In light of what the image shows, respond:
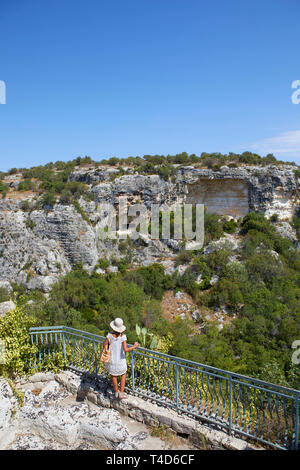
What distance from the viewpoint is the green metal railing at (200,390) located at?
382 centimetres

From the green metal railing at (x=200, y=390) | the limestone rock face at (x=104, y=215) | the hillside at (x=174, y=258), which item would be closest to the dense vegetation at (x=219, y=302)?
the hillside at (x=174, y=258)

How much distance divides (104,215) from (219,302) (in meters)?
10.4

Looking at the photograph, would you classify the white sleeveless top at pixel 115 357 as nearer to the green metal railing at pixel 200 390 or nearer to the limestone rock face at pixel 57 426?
the green metal railing at pixel 200 390

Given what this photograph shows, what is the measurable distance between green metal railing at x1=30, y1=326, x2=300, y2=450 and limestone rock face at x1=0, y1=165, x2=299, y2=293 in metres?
13.4

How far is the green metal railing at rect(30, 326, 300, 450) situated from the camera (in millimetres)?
3818

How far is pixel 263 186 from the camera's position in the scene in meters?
26.5

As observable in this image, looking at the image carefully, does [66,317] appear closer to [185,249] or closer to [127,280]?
[127,280]

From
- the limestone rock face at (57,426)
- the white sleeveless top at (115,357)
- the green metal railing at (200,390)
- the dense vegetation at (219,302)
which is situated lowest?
the dense vegetation at (219,302)

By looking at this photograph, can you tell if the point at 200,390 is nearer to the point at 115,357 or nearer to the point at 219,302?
the point at 115,357

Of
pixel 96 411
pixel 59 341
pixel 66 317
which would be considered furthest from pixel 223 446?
pixel 66 317

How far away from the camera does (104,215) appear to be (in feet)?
76.1

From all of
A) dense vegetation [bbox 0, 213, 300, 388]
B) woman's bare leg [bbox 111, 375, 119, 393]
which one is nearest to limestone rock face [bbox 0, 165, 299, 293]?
dense vegetation [bbox 0, 213, 300, 388]

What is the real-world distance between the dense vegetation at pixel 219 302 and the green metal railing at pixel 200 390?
5.98 metres

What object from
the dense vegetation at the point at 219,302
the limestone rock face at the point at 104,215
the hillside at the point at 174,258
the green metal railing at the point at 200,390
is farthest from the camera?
the limestone rock face at the point at 104,215
